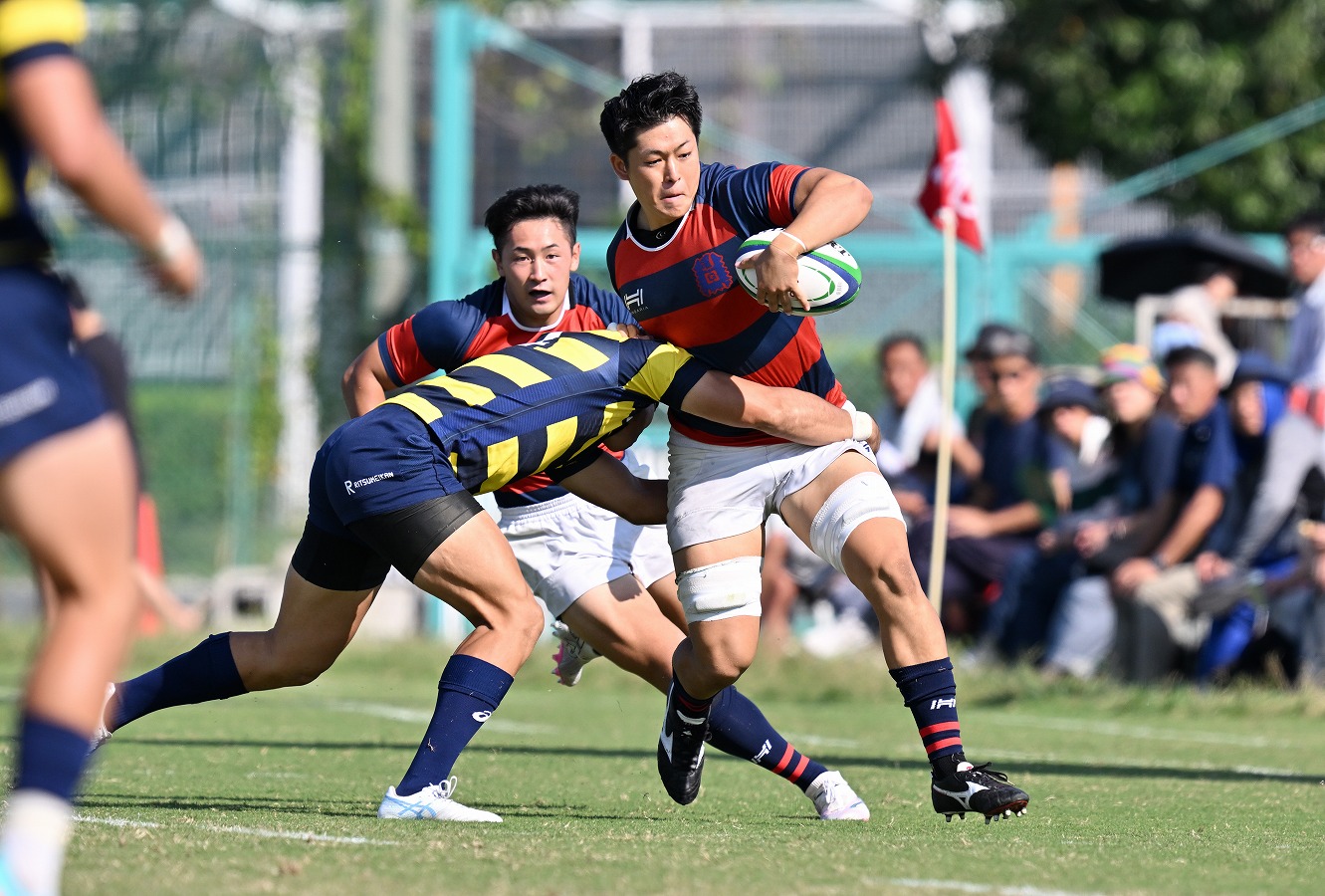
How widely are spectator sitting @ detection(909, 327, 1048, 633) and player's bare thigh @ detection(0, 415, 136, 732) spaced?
8595 millimetres

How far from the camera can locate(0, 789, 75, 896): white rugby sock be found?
332 cm

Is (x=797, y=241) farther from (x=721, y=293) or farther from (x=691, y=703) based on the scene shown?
(x=691, y=703)

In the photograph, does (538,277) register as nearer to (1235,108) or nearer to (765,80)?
(1235,108)

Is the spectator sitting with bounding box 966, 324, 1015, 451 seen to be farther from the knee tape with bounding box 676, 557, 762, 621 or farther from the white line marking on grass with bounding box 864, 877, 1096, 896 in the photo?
the white line marking on grass with bounding box 864, 877, 1096, 896

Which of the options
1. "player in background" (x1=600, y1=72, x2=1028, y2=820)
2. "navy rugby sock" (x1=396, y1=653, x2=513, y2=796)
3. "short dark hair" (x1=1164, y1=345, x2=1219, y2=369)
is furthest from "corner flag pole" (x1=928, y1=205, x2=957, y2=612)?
"navy rugby sock" (x1=396, y1=653, x2=513, y2=796)

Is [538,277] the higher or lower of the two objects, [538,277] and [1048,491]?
the higher

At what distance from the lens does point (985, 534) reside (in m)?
11.9

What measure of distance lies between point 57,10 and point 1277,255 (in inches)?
459

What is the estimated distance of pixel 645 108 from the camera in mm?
5523

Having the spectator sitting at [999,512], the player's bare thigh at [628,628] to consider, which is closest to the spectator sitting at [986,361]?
the spectator sitting at [999,512]

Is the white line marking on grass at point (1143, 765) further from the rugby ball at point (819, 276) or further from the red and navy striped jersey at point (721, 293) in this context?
the rugby ball at point (819, 276)

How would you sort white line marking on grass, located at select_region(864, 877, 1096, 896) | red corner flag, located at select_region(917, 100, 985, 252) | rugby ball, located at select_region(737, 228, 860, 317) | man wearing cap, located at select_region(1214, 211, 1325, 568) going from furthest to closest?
red corner flag, located at select_region(917, 100, 985, 252) < man wearing cap, located at select_region(1214, 211, 1325, 568) < rugby ball, located at select_region(737, 228, 860, 317) < white line marking on grass, located at select_region(864, 877, 1096, 896)

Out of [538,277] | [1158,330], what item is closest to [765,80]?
[1158,330]

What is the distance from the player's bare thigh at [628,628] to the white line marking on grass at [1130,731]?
129 inches
